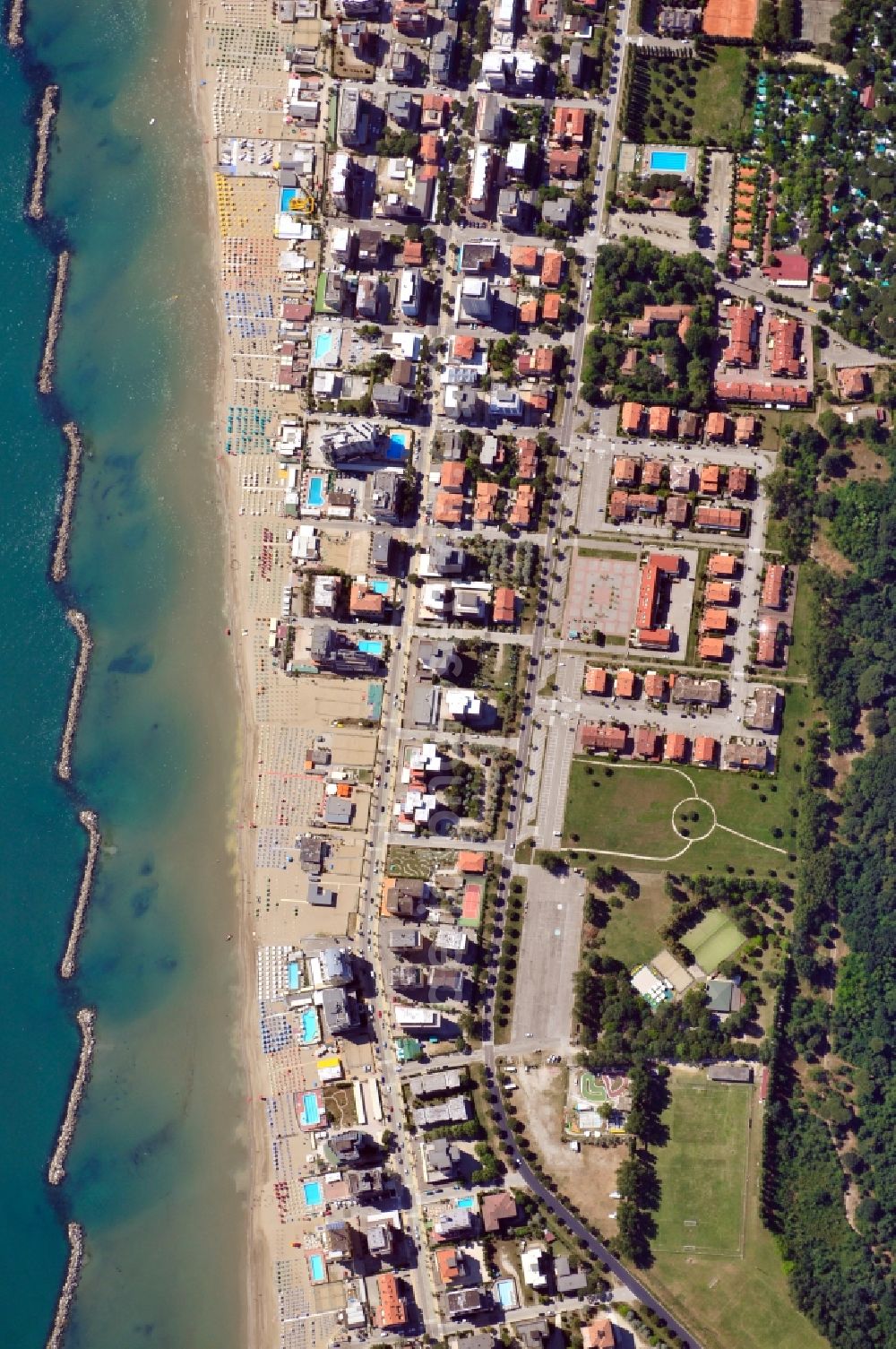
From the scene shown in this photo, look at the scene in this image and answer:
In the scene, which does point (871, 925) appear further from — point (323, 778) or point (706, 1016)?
point (323, 778)

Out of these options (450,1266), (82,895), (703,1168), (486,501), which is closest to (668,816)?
(703,1168)

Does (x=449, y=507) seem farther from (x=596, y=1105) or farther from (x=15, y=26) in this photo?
(x=15, y=26)

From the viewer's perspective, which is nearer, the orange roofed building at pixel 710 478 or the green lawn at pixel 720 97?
the orange roofed building at pixel 710 478

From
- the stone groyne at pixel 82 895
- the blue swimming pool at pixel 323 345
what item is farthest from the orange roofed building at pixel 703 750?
the stone groyne at pixel 82 895

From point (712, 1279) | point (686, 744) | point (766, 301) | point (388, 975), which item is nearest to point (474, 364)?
point (766, 301)

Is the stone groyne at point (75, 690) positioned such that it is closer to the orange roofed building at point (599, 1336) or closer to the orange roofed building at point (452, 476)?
the orange roofed building at point (452, 476)
